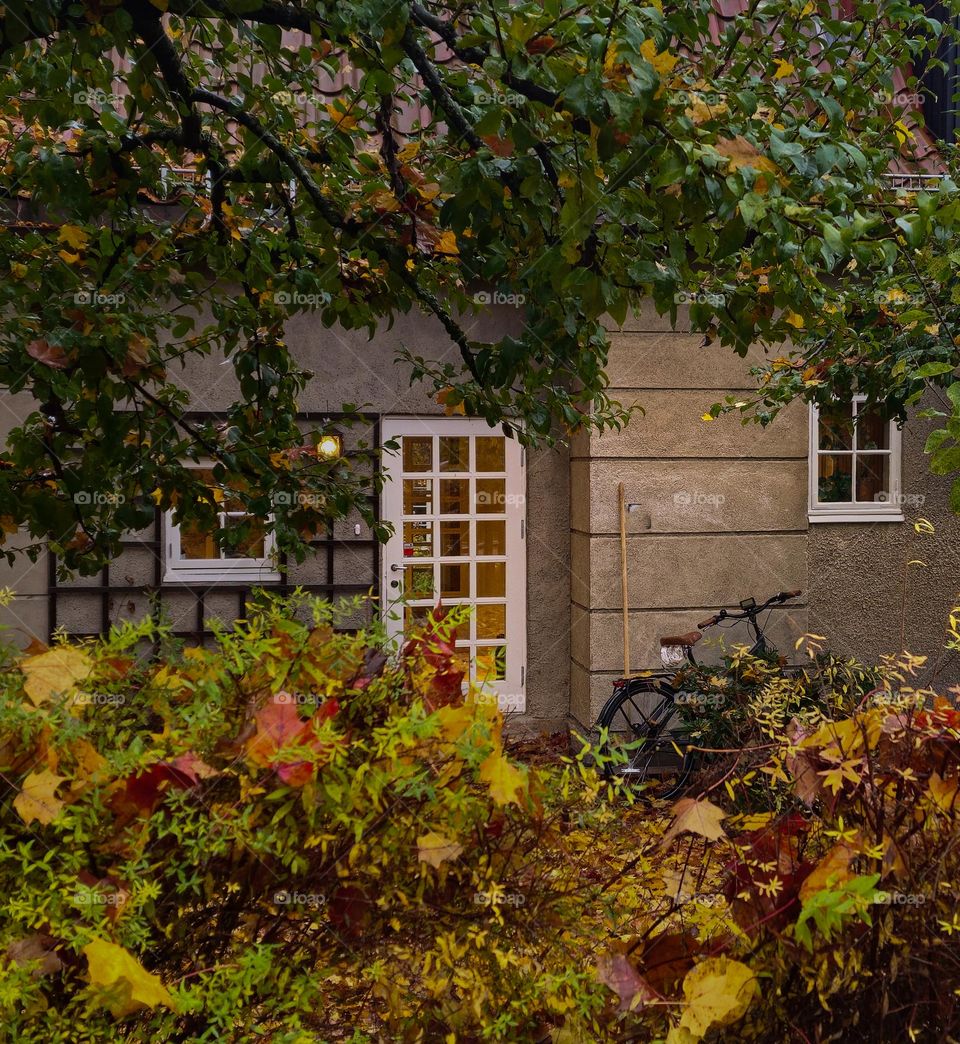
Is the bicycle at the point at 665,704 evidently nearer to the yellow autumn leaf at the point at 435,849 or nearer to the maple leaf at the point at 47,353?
the maple leaf at the point at 47,353

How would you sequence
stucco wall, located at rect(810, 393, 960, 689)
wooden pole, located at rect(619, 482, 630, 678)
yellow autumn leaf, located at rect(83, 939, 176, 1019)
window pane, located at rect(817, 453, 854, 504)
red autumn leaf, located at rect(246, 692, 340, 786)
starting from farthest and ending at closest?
window pane, located at rect(817, 453, 854, 504) → stucco wall, located at rect(810, 393, 960, 689) → wooden pole, located at rect(619, 482, 630, 678) → red autumn leaf, located at rect(246, 692, 340, 786) → yellow autumn leaf, located at rect(83, 939, 176, 1019)

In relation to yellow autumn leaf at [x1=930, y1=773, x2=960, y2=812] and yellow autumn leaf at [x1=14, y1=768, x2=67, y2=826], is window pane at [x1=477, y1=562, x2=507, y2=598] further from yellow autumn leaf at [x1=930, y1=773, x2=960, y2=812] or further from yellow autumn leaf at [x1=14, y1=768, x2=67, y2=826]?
yellow autumn leaf at [x1=14, y1=768, x2=67, y2=826]

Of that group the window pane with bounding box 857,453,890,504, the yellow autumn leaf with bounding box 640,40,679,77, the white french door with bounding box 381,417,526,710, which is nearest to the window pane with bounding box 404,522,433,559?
the white french door with bounding box 381,417,526,710

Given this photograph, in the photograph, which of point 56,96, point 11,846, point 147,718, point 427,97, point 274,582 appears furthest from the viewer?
point 274,582

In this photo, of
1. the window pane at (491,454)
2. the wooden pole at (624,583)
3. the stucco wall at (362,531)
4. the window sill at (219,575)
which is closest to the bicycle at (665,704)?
the wooden pole at (624,583)

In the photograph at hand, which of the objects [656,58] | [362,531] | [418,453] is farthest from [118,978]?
[418,453]

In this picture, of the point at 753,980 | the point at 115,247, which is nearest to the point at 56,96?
the point at 115,247

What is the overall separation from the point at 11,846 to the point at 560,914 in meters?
0.66

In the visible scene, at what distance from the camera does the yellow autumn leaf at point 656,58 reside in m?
1.83

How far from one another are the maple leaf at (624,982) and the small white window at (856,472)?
6.99 m

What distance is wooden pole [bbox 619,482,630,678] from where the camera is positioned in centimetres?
701

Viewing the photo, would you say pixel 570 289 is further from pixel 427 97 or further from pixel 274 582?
pixel 274 582

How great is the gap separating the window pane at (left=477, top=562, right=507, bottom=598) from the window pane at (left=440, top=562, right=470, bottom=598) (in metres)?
0.10

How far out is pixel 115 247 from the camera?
360 centimetres
